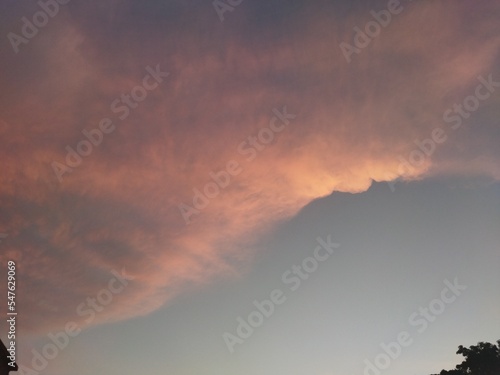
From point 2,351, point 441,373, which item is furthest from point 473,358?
point 2,351

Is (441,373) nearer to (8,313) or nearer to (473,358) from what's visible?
(473,358)

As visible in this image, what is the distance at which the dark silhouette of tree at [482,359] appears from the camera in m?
75.2

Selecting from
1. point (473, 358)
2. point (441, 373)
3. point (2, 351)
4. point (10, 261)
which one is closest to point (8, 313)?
point (10, 261)

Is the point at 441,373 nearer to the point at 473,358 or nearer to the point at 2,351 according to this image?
the point at 473,358

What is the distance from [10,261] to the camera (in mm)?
27781

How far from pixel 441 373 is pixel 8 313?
3293 inches

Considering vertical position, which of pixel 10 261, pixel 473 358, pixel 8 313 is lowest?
pixel 473 358

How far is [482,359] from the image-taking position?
75875mm

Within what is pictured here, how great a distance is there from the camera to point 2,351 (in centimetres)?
3800

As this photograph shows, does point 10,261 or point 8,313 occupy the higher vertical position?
point 10,261

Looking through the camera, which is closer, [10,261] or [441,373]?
[10,261]

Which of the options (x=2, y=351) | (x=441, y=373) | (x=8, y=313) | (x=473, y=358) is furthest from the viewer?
(x=441, y=373)

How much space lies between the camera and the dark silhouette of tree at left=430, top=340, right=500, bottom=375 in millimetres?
75188

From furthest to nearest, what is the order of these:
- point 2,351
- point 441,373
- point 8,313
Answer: point 441,373
point 2,351
point 8,313
